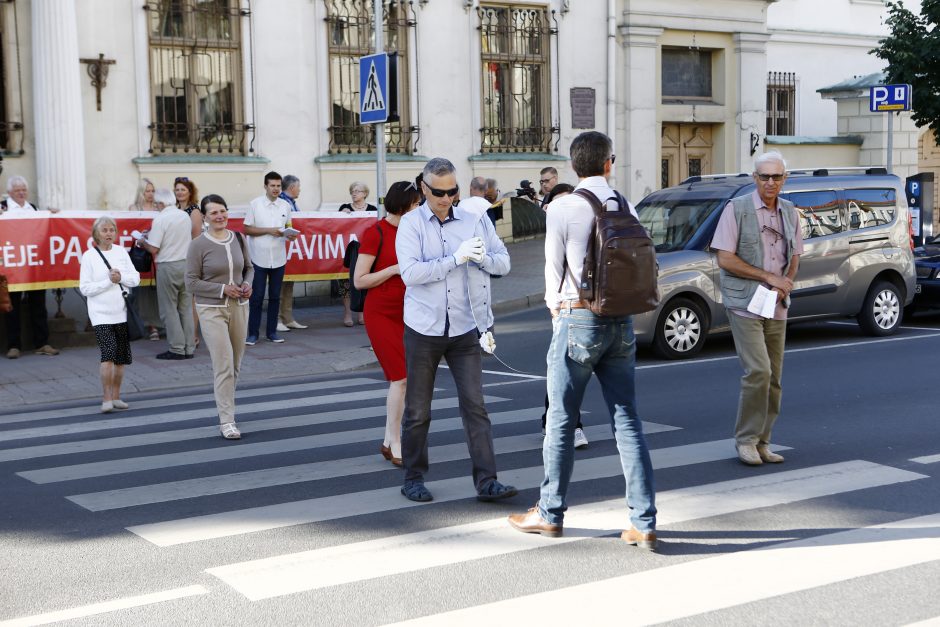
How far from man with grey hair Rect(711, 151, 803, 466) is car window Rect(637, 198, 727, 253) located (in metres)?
5.68

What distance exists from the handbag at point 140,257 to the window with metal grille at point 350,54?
614 centimetres

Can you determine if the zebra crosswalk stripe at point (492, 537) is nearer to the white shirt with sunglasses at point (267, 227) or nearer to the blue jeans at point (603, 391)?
Result: the blue jeans at point (603, 391)

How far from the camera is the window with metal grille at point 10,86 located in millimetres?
16844

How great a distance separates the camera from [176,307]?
13758 mm

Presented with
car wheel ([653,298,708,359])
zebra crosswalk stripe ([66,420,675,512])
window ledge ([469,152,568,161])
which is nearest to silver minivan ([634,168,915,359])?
car wheel ([653,298,708,359])

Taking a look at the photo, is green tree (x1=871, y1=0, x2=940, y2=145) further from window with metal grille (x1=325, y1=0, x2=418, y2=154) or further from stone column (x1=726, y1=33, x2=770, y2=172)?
window with metal grille (x1=325, y1=0, x2=418, y2=154)

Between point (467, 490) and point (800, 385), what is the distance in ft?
15.5

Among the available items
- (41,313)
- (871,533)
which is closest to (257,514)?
(871,533)

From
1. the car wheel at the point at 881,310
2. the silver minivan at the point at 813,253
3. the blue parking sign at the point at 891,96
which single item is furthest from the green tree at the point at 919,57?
the car wheel at the point at 881,310

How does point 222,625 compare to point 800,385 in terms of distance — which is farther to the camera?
point 800,385

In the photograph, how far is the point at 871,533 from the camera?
596cm

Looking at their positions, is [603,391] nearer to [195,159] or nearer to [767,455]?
[767,455]

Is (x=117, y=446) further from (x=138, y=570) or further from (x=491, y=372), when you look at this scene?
(x=491, y=372)

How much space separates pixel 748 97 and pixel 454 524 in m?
21.0
